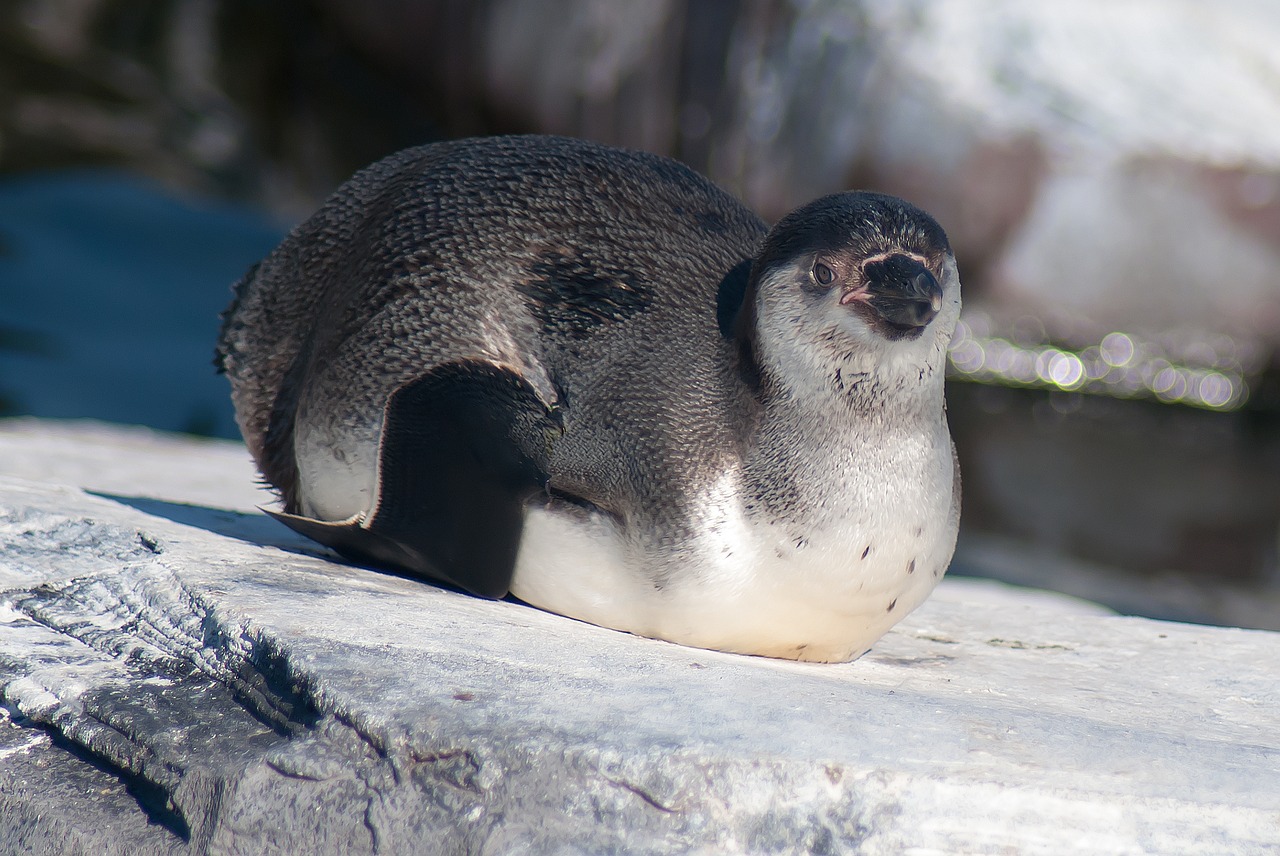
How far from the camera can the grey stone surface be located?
91.7 inches

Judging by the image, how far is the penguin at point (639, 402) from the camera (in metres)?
2.93

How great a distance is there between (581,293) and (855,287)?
61cm

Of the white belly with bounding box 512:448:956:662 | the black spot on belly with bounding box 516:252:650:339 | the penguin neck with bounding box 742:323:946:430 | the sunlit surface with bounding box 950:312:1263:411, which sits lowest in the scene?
the white belly with bounding box 512:448:956:662

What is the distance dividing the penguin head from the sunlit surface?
6.77 m

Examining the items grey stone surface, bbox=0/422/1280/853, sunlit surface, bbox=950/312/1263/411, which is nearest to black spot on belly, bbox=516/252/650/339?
grey stone surface, bbox=0/422/1280/853

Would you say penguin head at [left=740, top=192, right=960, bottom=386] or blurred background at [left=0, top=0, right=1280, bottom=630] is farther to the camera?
blurred background at [left=0, top=0, right=1280, bottom=630]

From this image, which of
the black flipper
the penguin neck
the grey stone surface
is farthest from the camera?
the black flipper

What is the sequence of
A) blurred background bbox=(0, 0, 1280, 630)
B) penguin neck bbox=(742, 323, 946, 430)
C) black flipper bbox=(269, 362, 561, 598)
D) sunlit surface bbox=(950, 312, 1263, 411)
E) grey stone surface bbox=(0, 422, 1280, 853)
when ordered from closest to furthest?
grey stone surface bbox=(0, 422, 1280, 853) → penguin neck bbox=(742, 323, 946, 430) → black flipper bbox=(269, 362, 561, 598) → blurred background bbox=(0, 0, 1280, 630) → sunlit surface bbox=(950, 312, 1263, 411)

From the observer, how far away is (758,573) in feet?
9.63

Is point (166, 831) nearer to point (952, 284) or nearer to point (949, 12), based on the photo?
point (952, 284)

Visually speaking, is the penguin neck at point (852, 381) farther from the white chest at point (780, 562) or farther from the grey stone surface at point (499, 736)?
the grey stone surface at point (499, 736)

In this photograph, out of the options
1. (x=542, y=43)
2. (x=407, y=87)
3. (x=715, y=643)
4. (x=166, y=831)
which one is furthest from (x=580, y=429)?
(x=407, y=87)

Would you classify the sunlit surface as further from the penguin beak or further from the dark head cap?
the penguin beak

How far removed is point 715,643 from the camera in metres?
3.02
